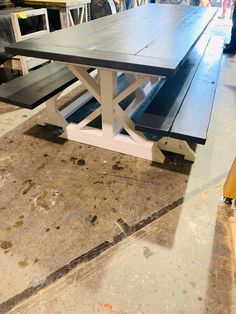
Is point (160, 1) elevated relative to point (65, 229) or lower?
elevated

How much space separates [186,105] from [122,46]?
0.53 meters

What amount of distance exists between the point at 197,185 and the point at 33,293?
104 cm

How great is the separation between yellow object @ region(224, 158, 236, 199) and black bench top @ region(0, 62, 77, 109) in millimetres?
1146

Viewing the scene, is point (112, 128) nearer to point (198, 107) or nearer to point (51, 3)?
point (198, 107)

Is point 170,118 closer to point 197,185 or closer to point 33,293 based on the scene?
point 197,185

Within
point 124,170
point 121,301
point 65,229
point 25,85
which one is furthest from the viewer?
point 25,85

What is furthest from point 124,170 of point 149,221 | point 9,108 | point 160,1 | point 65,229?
point 160,1

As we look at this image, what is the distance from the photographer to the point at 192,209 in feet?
4.53

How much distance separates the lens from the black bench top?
5.12ft

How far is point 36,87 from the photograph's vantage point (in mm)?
1753

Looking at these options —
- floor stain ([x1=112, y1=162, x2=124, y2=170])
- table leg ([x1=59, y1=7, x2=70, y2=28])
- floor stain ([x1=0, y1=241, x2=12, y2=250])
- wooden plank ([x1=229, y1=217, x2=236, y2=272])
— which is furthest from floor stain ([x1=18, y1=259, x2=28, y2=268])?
table leg ([x1=59, y1=7, x2=70, y2=28])

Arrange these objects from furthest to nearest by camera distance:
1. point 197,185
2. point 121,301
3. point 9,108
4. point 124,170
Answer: point 9,108, point 124,170, point 197,185, point 121,301

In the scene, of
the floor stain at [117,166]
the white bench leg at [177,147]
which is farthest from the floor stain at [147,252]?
the white bench leg at [177,147]

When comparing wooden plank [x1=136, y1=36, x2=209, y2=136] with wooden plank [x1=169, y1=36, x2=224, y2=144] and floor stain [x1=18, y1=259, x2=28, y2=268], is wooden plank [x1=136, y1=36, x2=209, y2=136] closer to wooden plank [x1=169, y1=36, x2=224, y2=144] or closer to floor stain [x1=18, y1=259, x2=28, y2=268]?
wooden plank [x1=169, y1=36, x2=224, y2=144]
